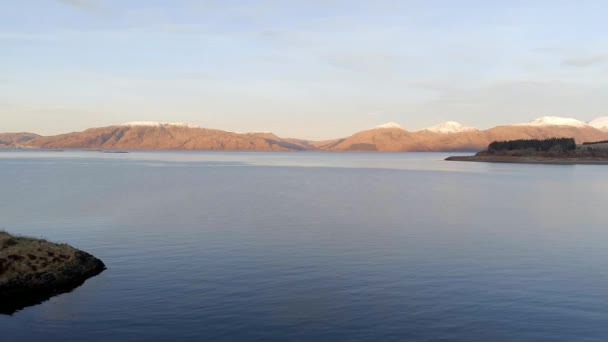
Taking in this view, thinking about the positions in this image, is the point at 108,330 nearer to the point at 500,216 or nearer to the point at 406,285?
the point at 406,285

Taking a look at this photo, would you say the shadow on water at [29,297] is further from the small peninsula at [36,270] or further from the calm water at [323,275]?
the calm water at [323,275]

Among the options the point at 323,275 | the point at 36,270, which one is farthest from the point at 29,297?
the point at 323,275

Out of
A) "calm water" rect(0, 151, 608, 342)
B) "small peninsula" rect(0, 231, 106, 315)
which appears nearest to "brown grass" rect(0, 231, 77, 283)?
"small peninsula" rect(0, 231, 106, 315)

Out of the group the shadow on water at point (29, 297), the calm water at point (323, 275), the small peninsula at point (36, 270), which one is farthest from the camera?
the small peninsula at point (36, 270)

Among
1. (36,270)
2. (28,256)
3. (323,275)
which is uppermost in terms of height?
(28,256)

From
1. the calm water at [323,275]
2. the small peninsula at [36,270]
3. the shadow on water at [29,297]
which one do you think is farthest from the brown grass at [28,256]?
the calm water at [323,275]

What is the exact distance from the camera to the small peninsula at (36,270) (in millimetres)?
25188

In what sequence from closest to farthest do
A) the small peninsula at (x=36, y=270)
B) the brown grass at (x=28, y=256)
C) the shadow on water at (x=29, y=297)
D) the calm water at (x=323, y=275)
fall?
the calm water at (x=323, y=275) → the shadow on water at (x=29, y=297) → the small peninsula at (x=36, y=270) → the brown grass at (x=28, y=256)

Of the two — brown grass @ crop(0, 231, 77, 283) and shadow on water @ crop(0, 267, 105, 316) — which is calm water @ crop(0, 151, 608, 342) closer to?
shadow on water @ crop(0, 267, 105, 316)

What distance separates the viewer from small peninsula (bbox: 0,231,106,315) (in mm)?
25188

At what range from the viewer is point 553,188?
3984 inches

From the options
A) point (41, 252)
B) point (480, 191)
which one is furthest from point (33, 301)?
point (480, 191)

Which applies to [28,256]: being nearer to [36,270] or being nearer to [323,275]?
[36,270]

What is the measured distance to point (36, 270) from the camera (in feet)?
90.9
